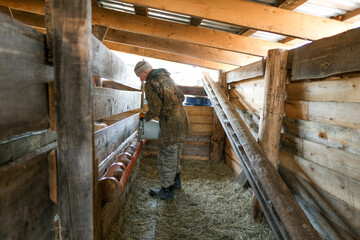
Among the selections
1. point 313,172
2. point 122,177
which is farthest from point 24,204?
point 313,172

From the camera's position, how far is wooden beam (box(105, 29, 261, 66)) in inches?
169

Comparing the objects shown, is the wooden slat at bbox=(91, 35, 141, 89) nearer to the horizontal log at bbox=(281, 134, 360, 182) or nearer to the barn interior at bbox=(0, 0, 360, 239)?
the barn interior at bbox=(0, 0, 360, 239)

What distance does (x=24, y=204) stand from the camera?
0.91 meters

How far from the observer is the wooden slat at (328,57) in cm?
167

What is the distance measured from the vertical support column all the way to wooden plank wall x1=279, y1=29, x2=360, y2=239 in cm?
197

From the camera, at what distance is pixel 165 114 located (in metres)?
3.53

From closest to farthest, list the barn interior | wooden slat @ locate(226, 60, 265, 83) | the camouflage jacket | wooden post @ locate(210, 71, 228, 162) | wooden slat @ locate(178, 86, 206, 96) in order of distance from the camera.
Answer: the barn interior
wooden slat @ locate(226, 60, 265, 83)
the camouflage jacket
wooden post @ locate(210, 71, 228, 162)
wooden slat @ locate(178, 86, 206, 96)

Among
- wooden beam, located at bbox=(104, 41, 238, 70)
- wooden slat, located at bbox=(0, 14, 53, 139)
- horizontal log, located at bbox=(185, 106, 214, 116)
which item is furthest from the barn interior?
horizontal log, located at bbox=(185, 106, 214, 116)

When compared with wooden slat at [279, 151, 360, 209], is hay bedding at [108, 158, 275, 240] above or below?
below

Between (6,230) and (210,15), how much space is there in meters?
2.70

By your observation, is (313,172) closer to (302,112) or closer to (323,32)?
(302,112)

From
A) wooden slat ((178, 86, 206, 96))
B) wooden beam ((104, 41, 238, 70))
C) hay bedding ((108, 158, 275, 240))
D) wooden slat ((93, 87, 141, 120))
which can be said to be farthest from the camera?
wooden slat ((178, 86, 206, 96))

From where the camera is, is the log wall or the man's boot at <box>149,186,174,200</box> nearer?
the log wall

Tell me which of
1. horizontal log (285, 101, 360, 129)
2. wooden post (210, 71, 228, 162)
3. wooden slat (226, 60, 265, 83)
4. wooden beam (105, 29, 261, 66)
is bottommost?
wooden post (210, 71, 228, 162)
